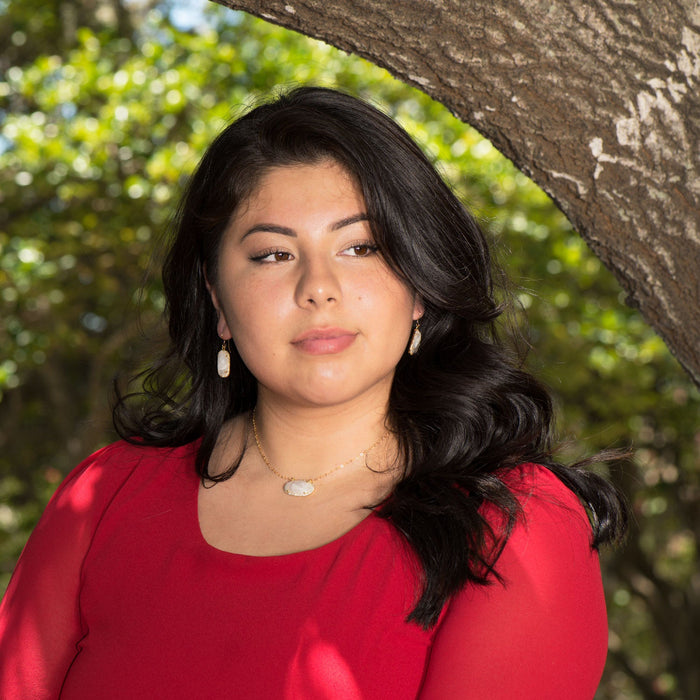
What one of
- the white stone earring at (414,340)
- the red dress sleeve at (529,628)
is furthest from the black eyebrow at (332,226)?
the red dress sleeve at (529,628)

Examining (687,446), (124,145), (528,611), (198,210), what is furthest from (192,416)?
(687,446)

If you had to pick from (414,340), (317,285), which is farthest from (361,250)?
(414,340)

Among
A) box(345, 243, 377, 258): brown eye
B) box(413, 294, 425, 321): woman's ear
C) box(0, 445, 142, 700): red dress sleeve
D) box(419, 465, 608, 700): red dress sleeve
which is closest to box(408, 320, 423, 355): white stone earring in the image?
box(413, 294, 425, 321): woman's ear

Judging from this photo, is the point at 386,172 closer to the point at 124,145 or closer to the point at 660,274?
the point at 660,274

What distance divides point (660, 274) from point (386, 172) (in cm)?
65

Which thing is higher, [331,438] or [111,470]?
[331,438]

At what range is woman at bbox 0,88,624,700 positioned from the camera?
193cm

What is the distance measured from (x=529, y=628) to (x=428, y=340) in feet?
2.70

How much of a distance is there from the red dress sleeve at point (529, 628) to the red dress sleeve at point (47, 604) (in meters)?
0.89

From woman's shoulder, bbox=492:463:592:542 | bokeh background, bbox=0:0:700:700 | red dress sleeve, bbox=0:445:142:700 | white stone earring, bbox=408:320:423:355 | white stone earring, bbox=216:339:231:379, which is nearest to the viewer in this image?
woman's shoulder, bbox=492:463:592:542

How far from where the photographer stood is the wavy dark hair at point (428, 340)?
2053 mm

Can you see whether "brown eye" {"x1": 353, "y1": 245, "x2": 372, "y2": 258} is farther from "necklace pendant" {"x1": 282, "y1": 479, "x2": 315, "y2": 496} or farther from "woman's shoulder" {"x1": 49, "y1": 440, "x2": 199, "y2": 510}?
"woman's shoulder" {"x1": 49, "y1": 440, "x2": 199, "y2": 510}

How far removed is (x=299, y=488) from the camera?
2.29m

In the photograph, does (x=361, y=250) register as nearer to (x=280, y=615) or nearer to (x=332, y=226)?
(x=332, y=226)
